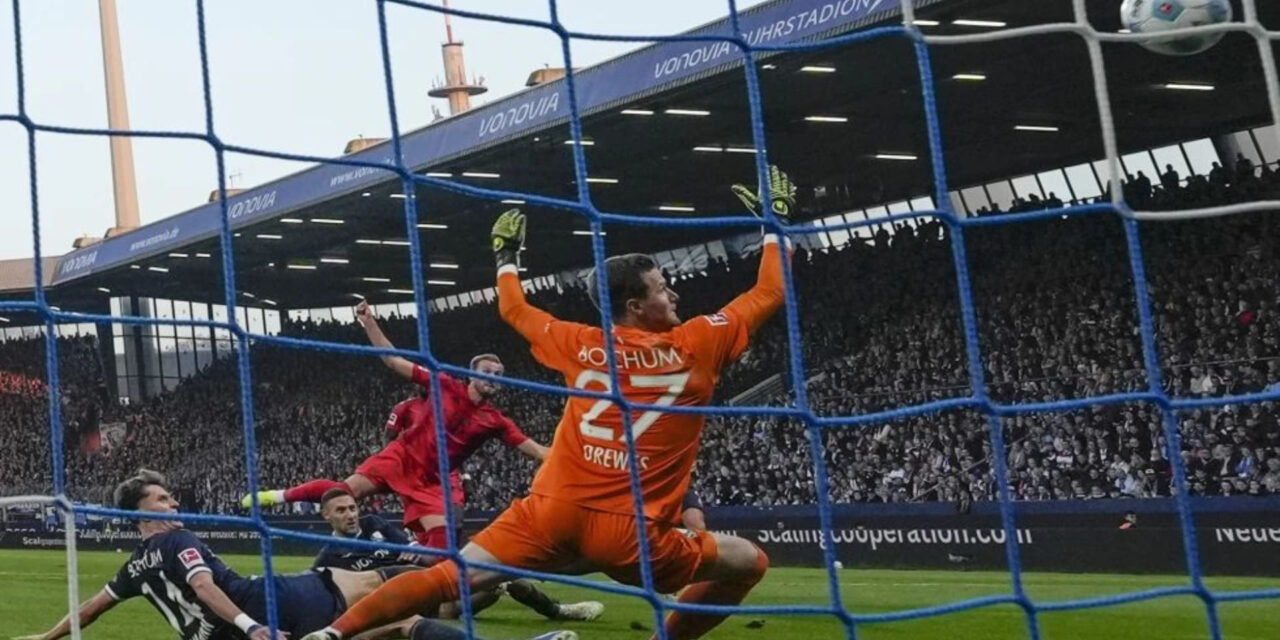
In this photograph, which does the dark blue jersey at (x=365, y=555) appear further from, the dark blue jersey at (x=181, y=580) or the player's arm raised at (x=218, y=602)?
the player's arm raised at (x=218, y=602)

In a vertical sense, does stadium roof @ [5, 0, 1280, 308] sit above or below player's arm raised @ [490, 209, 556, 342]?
above

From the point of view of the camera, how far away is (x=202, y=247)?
1213 inches

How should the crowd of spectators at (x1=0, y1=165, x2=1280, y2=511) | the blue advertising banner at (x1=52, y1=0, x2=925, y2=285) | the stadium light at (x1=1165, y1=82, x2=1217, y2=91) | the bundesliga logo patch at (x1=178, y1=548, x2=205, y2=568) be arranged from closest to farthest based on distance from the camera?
1. the bundesliga logo patch at (x1=178, y1=548, x2=205, y2=568)
2. the blue advertising banner at (x1=52, y1=0, x2=925, y2=285)
3. the crowd of spectators at (x1=0, y1=165, x2=1280, y2=511)
4. the stadium light at (x1=1165, y1=82, x2=1217, y2=91)

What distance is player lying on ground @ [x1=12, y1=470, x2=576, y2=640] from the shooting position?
6617mm

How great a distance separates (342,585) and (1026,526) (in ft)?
38.8

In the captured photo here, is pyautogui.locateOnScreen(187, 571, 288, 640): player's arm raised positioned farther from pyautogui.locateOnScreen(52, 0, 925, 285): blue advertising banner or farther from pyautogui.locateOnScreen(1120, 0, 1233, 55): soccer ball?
pyautogui.locateOnScreen(52, 0, 925, 285): blue advertising banner

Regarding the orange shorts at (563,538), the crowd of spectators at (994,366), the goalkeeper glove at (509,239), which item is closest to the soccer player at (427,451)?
the goalkeeper glove at (509,239)

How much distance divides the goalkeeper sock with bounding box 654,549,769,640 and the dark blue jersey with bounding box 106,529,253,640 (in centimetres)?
190

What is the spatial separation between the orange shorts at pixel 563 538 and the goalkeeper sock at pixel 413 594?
6.9 inches

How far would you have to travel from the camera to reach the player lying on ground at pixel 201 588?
21.7 feet

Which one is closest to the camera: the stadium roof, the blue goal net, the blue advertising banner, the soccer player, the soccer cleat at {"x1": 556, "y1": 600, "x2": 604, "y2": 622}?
the blue goal net

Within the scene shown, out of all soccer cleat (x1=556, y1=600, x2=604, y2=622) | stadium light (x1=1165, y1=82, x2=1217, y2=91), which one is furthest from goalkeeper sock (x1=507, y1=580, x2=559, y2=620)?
stadium light (x1=1165, y1=82, x2=1217, y2=91)

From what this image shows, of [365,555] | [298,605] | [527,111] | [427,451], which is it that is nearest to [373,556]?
[365,555]

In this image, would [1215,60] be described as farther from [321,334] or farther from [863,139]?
[321,334]
